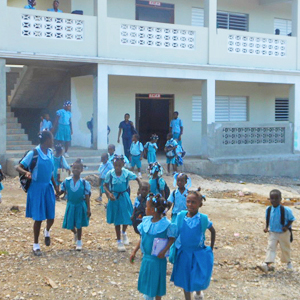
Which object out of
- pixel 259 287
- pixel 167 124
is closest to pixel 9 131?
pixel 167 124

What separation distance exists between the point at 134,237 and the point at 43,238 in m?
1.39

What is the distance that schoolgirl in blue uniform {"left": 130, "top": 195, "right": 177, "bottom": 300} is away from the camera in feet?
14.8

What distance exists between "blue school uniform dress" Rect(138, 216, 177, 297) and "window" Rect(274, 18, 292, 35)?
54.0 ft

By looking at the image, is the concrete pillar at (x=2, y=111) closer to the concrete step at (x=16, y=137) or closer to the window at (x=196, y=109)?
the concrete step at (x=16, y=137)

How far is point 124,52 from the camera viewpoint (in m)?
14.5

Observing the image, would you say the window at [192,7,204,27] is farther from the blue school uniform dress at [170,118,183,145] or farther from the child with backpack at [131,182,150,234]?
the child with backpack at [131,182,150,234]

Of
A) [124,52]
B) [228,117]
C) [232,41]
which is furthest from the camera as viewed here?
[228,117]

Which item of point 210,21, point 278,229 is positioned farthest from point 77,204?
point 210,21

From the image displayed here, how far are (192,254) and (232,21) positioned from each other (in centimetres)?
1522

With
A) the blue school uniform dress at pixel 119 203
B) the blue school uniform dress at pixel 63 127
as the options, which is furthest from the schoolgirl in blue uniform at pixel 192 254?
the blue school uniform dress at pixel 63 127

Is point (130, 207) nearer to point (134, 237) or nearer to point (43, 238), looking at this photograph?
point (134, 237)

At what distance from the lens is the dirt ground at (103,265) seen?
216 inches

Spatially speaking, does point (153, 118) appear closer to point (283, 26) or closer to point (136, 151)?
point (283, 26)

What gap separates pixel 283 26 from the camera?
19.8 metres
